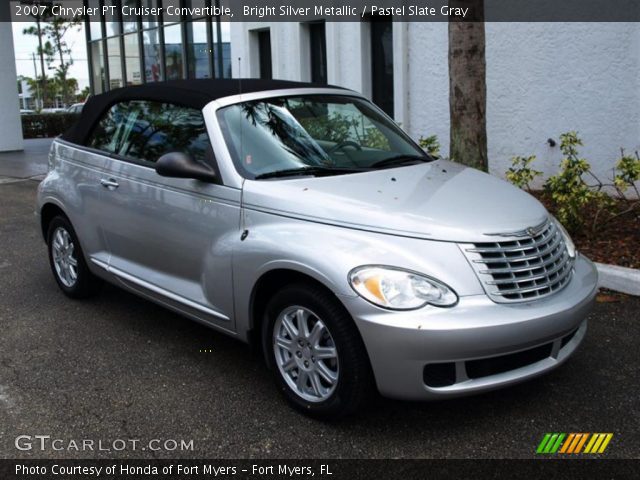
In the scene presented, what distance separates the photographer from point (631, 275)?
5.51 m

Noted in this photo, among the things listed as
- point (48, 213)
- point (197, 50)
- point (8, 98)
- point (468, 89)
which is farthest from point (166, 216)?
point (8, 98)

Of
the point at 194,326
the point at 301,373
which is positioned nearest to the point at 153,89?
the point at 194,326

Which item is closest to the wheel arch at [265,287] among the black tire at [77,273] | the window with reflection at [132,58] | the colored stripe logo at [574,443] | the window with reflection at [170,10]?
the colored stripe logo at [574,443]

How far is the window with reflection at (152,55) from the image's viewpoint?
62.5ft

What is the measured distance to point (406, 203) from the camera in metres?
3.76

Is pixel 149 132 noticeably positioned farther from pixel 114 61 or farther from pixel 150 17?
pixel 114 61

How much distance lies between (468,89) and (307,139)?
9.98 ft

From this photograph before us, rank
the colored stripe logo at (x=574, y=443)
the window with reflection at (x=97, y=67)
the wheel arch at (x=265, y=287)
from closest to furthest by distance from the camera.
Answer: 1. the colored stripe logo at (x=574, y=443)
2. the wheel arch at (x=265, y=287)
3. the window with reflection at (x=97, y=67)

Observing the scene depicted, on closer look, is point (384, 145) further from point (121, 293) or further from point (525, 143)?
point (525, 143)

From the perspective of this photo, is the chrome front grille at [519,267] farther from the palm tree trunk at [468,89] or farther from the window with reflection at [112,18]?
the window with reflection at [112,18]

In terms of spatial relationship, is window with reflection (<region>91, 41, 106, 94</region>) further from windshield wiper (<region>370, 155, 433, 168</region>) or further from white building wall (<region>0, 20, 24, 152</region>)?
windshield wiper (<region>370, 155, 433, 168</region>)

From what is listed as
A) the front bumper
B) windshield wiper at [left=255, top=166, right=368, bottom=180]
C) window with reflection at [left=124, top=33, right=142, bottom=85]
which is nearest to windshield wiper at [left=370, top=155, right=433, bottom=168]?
windshield wiper at [left=255, top=166, right=368, bottom=180]

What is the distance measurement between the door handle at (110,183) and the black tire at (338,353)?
1818 millimetres

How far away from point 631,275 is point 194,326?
326cm
